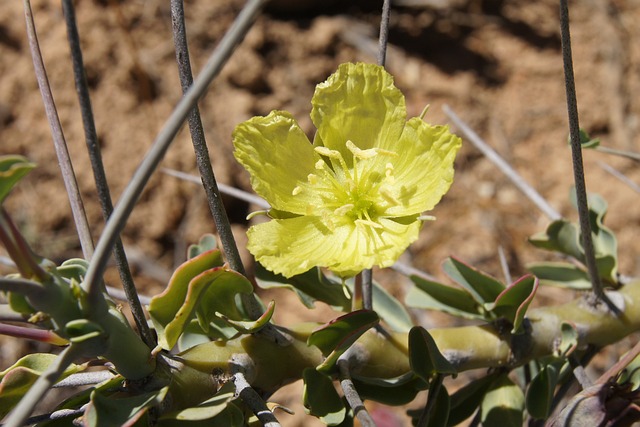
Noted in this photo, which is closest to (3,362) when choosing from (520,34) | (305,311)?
(305,311)

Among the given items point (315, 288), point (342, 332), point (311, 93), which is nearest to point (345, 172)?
point (315, 288)

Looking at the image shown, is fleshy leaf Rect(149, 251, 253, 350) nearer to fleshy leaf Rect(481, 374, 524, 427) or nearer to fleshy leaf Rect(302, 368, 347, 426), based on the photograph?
fleshy leaf Rect(302, 368, 347, 426)

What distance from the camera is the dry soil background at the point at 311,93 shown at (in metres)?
2.68

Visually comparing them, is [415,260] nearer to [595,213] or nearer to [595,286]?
[595,213]

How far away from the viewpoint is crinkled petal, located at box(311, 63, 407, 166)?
3.87 feet

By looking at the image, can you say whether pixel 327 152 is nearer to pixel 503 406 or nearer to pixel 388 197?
pixel 388 197

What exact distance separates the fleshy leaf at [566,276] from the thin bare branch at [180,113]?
1.09 m

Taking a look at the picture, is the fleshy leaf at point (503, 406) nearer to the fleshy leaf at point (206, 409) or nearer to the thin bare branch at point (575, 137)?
the thin bare branch at point (575, 137)

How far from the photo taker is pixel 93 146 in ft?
2.65

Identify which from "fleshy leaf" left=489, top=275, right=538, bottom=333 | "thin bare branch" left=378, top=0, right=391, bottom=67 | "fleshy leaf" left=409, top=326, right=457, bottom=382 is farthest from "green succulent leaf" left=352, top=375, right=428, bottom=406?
"thin bare branch" left=378, top=0, right=391, bottom=67

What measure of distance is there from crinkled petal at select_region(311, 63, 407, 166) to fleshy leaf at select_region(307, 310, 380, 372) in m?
0.37

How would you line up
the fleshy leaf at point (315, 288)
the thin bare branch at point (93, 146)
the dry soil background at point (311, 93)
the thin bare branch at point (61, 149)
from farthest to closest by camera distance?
the dry soil background at point (311, 93) → the fleshy leaf at point (315, 288) → the thin bare branch at point (61, 149) → the thin bare branch at point (93, 146)

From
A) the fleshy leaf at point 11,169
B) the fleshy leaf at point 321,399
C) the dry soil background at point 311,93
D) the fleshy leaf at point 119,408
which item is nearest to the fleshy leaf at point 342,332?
the fleshy leaf at point 321,399

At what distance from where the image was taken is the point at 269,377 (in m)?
1.08
